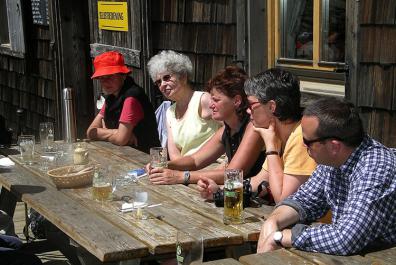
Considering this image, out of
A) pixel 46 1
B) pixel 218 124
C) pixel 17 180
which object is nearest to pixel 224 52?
pixel 218 124

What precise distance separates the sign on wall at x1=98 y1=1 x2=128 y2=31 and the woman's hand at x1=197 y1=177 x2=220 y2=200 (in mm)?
3598

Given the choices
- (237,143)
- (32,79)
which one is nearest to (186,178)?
(237,143)

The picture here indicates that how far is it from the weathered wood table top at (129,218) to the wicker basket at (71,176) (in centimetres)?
4

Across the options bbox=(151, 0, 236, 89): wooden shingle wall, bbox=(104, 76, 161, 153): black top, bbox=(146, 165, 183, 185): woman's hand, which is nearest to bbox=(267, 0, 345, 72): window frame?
bbox=(151, 0, 236, 89): wooden shingle wall

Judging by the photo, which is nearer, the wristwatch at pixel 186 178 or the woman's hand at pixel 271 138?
the woman's hand at pixel 271 138

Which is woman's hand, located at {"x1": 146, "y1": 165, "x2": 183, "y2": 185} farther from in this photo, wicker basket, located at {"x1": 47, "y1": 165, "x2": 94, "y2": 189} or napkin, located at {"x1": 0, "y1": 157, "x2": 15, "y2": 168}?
napkin, located at {"x1": 0, "y1": 157, "x2": 15, "y2": 168}

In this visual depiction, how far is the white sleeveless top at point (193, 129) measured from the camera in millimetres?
4402

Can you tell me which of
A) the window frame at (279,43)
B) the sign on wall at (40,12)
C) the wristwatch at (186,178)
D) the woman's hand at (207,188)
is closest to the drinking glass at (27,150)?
the wristwatch at (186,178)

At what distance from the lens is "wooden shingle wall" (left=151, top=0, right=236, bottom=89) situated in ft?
17.0

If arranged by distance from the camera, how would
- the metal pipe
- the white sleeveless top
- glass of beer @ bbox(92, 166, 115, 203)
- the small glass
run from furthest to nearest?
1. the metal pipe
2. the small glass
3. the white sleeveless top
4. glass of beer @ bbox(92, 166, 115, 203)

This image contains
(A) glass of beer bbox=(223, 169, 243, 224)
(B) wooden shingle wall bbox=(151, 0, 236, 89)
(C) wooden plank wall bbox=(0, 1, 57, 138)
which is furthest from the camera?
(C) wooden plank wall bbox=(0, 1, 57, 138)

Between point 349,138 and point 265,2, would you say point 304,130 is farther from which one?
point 265,2

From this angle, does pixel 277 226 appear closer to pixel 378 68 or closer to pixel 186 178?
pixel 186 178

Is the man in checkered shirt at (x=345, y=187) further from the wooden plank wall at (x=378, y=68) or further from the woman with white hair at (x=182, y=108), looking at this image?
the woman with white hair at (x=182, y=108)
